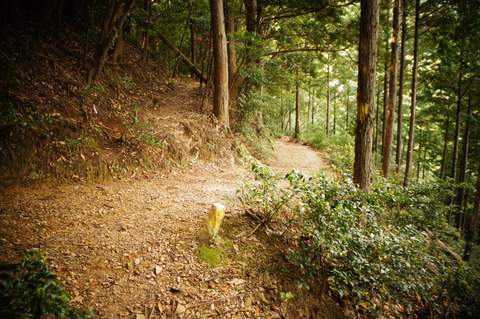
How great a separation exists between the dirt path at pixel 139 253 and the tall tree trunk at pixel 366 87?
101 inches

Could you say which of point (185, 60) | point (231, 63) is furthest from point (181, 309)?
point (185, 60)

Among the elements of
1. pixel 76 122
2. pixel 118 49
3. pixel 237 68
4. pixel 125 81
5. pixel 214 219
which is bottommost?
pixel 214 219

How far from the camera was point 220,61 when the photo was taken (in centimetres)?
823

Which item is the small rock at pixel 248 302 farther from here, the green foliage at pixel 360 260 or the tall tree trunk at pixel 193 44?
the tall tree trunk at pixel 193 44

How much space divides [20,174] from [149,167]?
244cm

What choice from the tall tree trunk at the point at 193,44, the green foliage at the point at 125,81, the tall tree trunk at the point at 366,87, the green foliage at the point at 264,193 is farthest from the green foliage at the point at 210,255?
the tall tree trunk at the point at 193,44

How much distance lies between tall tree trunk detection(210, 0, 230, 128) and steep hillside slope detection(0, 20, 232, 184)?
1.92ft

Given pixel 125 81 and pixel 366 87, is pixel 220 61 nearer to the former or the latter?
pixel 125 81

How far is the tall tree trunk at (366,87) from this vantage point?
4160 millimetres

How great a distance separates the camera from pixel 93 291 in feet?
7.55

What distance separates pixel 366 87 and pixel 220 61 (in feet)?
18.2

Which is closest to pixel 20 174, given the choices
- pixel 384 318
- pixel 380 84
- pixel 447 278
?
pixel 384 318

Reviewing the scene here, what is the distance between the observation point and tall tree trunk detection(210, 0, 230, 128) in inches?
314

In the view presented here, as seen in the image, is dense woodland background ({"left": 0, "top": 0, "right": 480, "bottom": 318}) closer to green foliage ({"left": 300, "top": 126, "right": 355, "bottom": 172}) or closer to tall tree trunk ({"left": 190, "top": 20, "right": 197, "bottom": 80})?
tall tree trunk ({"left": 190, "top": 20, "right": 197, "bottom": 80})
